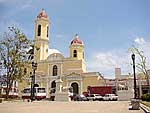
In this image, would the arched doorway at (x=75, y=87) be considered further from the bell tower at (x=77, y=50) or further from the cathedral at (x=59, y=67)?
the bell tower at (x=77, y=50)

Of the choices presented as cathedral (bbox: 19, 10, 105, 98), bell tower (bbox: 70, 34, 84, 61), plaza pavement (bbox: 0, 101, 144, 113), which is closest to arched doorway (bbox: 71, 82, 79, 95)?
cathedral (bbox: 19, 10, 105, 98)

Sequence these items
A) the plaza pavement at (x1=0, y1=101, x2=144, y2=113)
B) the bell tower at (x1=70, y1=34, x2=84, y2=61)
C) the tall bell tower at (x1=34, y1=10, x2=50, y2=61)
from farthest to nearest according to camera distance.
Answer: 1. the tall bell tower at (x1=34, y1=10, x2=50, y2=61)
2. the bell tower at (x1=70, y1=34, x2=84, y2=61)
3. the plaza pavement at (x1=0, y1=101, x2=144, y2=113)

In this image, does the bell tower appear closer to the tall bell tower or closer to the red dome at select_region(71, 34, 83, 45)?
the red dome at select_region(71, 34, 83, 45)

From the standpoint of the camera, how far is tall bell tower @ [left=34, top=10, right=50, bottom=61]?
200 ft

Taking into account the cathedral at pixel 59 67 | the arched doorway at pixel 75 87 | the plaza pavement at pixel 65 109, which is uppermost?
the cathedral at pixel 59 67

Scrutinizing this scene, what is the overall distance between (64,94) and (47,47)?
27113 millimetres

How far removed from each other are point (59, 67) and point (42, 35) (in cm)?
962

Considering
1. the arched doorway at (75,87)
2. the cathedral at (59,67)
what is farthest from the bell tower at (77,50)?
the arched doorway at (75,87)

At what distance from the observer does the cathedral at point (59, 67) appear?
55438 millimetres

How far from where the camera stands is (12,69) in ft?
112

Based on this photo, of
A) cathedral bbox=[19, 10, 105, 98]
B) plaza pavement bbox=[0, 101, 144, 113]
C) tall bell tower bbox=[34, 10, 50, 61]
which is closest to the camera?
plaza pavement bbox=[0, 101, 144, 113]

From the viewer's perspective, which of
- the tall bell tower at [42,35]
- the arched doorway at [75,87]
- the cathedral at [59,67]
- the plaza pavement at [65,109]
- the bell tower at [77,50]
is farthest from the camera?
the tall bell tower at [42,35]

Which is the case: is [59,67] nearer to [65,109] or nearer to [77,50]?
[77,50]

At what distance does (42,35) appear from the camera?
6166cm
